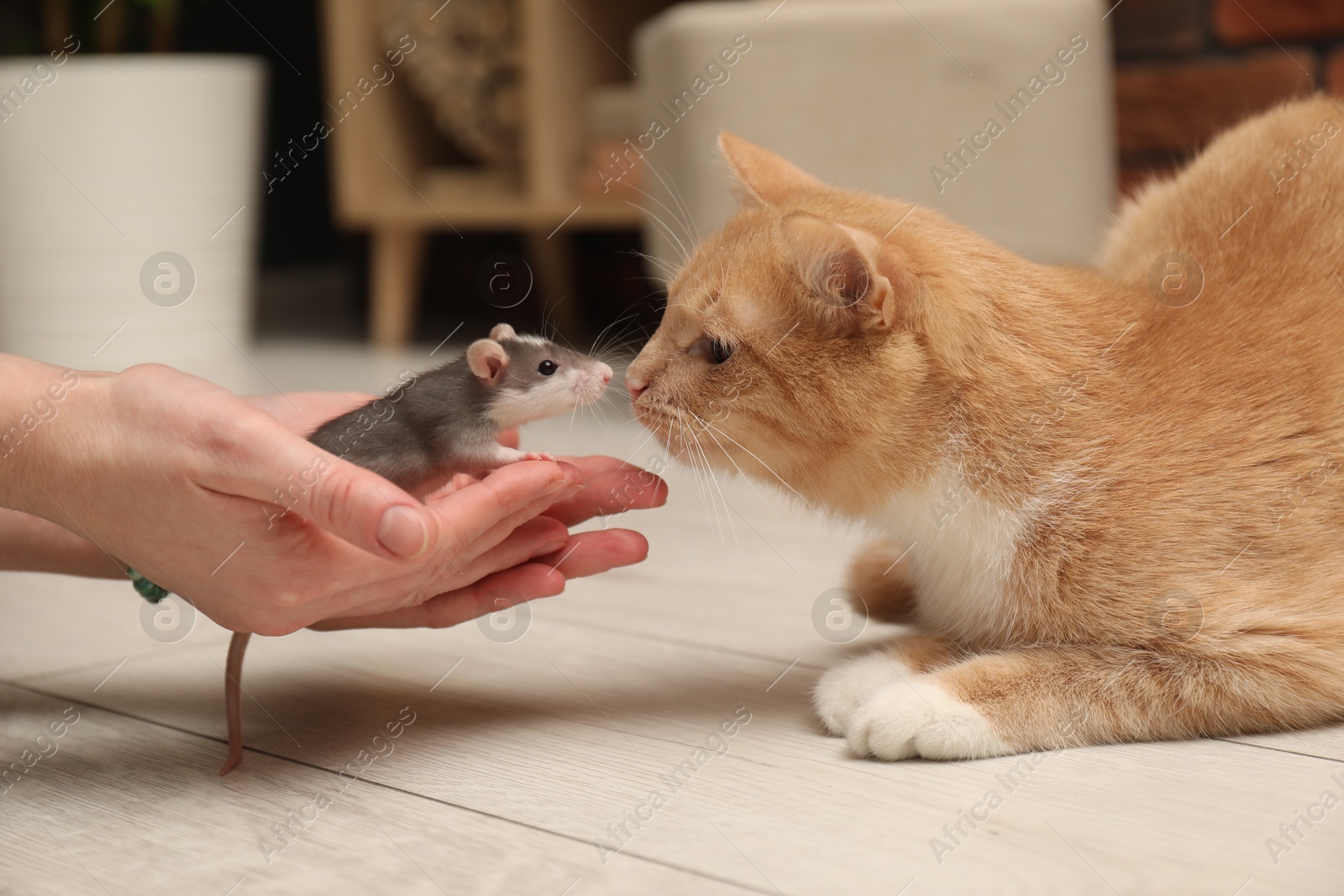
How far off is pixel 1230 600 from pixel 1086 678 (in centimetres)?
14

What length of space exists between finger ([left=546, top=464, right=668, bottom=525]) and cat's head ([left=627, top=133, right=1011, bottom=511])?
0.05 m

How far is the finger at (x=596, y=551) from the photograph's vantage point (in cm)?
119

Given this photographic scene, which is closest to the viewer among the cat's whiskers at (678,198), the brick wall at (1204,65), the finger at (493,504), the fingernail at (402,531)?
the fingernail at (402,531)

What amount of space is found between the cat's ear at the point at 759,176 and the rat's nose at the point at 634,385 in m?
0.26

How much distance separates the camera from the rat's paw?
1.06m

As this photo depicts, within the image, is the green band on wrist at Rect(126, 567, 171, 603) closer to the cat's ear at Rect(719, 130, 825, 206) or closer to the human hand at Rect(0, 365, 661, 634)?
the human hand at Rect(0, 365, 661, 634)

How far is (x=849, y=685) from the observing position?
1.17m

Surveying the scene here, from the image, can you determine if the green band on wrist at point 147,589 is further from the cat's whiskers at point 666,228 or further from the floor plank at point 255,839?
the cat's whiskers at point 666,228

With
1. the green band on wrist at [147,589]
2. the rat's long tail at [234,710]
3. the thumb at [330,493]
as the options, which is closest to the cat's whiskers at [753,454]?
the thumb at [330,493]

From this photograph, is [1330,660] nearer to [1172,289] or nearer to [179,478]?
[1172,289]

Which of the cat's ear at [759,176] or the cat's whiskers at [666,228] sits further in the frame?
the cat's whiskers at [666,228]

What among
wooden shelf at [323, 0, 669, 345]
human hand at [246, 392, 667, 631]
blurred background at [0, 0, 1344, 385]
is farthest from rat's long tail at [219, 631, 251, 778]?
wooden shelf at [323, 0, 669, 345]

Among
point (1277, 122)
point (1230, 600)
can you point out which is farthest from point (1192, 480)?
point (1277, 122)

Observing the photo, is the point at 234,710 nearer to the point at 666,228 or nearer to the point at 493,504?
the point at 493,504
